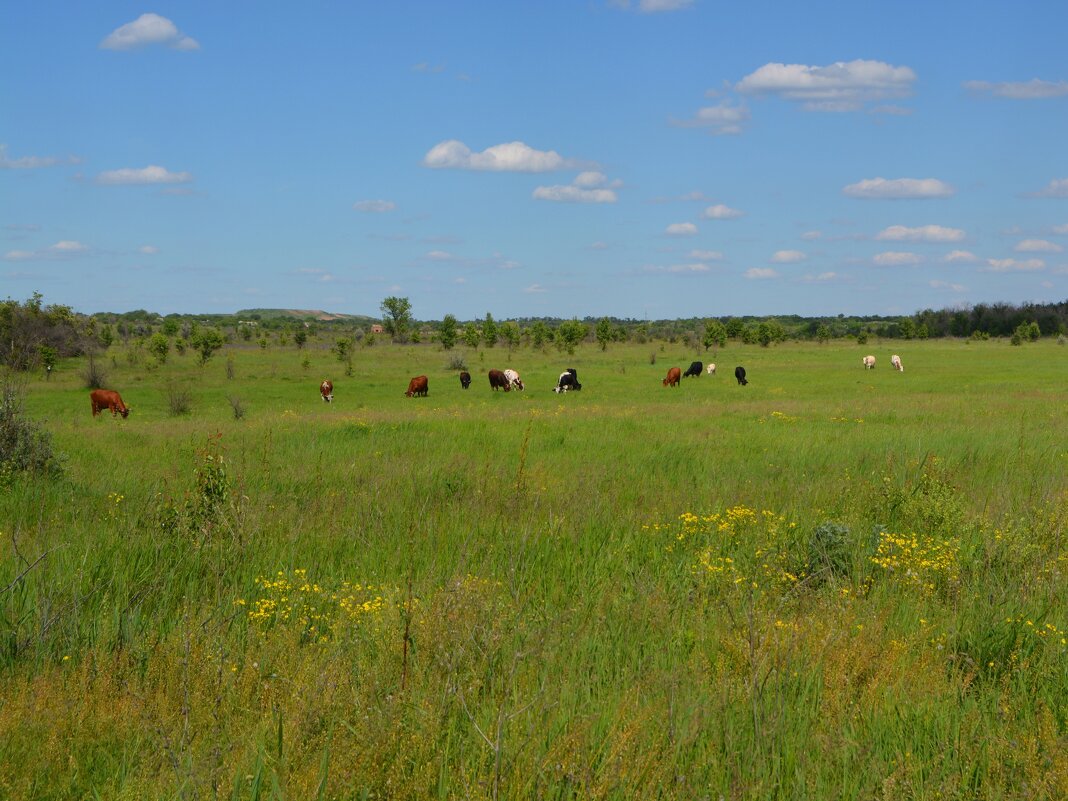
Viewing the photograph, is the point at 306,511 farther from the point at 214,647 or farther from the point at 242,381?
the point at 242,381

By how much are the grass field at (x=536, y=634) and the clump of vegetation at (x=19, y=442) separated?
75 cm

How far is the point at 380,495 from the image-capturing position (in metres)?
9.38

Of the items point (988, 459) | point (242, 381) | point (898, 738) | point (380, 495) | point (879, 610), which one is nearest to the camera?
point (898, 738)

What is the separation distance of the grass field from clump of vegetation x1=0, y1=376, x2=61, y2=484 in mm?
752

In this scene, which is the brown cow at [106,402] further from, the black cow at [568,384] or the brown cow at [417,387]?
the black cow at [568,384]

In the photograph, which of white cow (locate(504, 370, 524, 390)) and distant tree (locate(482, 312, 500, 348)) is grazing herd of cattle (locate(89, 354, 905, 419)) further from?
distant tree (locate(482, 312, 500, 348))

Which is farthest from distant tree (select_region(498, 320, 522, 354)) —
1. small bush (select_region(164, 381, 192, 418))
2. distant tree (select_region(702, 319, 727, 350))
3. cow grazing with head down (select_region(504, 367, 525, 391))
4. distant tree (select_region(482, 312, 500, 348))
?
small bush (select_region(164, 381, 192, 418))

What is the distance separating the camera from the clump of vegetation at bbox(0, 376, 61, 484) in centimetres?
1018

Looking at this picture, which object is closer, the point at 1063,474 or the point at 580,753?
the point at 580,753

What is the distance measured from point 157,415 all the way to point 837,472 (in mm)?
23558

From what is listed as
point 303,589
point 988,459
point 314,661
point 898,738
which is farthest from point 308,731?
point 988,459

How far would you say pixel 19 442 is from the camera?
10328 mm

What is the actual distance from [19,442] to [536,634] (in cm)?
882

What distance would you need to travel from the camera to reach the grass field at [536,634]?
3.37 m
